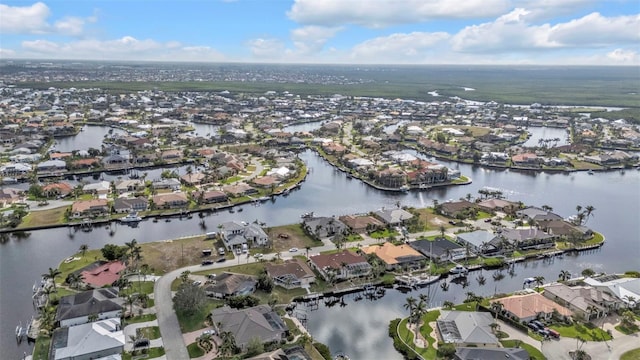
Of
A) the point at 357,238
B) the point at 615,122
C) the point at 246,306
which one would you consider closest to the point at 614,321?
the point at 357,238

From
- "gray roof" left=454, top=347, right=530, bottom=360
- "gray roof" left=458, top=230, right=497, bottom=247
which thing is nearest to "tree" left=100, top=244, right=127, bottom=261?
"gray roof" left=454, top=347, right=530, bottom=360

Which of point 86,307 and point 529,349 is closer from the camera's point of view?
point 529,349

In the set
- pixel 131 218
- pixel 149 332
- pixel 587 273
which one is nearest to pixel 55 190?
pixel 131 218

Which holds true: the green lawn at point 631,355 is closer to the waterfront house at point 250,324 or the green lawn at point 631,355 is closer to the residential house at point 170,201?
the waterfront house at point 250,324

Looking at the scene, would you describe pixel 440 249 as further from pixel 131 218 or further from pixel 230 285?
pixel 131 218

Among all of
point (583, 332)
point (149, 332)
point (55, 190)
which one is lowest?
point (583, 332)

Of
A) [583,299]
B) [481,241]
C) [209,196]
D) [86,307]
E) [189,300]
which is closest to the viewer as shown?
[86,307]
